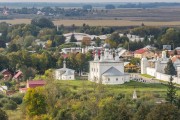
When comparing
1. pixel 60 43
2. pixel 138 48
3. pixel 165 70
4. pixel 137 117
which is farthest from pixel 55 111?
pixel 60 43

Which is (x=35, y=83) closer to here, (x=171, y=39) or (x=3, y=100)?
(x=3, y=100)

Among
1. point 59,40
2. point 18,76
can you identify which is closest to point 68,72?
point 18,76

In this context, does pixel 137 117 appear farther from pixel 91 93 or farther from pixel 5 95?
pixel 5 95

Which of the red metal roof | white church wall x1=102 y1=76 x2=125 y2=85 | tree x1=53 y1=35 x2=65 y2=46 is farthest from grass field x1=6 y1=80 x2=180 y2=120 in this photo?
tree x1=53 y1=35 x2=65 y2=46

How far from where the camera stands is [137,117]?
993 inches

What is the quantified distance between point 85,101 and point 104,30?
43019 millimetres

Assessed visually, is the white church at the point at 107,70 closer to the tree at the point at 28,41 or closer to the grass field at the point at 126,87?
the grass field at the point at 126,87

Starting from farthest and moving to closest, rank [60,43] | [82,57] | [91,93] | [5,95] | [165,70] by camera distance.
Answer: [60,43]
[82,57]
[165,70]
[5,95]
[91,93]

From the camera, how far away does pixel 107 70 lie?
38.5 meters

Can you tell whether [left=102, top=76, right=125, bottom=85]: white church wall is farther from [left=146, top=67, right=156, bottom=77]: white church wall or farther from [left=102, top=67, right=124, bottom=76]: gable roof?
[left=146, top=67, right=156, bottom=77]: white church wall

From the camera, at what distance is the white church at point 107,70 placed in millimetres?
38062

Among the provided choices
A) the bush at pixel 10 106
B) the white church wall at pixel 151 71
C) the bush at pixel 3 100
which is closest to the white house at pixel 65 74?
the white church wall at pixel 151 71

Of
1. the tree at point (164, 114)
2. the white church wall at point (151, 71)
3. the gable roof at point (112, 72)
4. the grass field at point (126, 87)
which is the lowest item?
the white church wall at point (151, 71)

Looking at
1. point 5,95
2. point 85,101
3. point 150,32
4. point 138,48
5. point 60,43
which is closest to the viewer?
point 85,101
